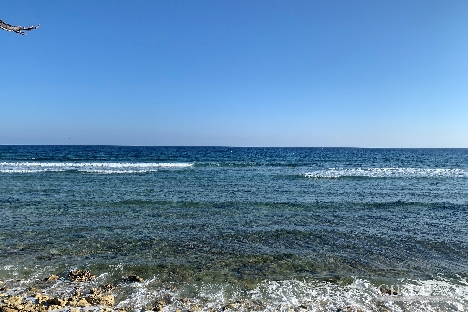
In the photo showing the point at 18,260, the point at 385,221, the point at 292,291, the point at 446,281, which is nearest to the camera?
the point at 292,291

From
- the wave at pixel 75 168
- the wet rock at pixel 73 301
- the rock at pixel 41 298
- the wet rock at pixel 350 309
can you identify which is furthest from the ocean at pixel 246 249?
the wave at pixel 75 168

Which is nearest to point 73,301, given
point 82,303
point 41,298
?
point 82,303

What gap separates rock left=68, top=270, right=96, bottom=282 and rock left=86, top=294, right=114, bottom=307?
3.46 ft

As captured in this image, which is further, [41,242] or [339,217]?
[339,217]

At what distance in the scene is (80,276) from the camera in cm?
764

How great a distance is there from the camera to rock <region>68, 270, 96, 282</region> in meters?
7.49

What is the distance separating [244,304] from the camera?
6.43 metres

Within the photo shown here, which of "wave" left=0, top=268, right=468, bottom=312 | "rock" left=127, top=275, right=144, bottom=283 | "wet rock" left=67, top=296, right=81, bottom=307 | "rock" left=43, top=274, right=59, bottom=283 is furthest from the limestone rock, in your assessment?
"rock" left=127, top=275, right=144, bottom=283

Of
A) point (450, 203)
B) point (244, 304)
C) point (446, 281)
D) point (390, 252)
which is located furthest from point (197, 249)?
point (450, 203)

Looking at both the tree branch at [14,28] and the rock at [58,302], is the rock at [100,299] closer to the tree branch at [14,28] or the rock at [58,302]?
the rock at [58,302]

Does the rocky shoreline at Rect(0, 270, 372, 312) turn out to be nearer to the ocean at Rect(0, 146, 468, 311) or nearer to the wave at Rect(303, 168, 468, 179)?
the ocean at Rect(0, 146, 468, 311)

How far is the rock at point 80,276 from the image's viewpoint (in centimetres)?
749

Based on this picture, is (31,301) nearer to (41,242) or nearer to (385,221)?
(41,242)

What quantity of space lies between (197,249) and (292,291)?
3.56m
